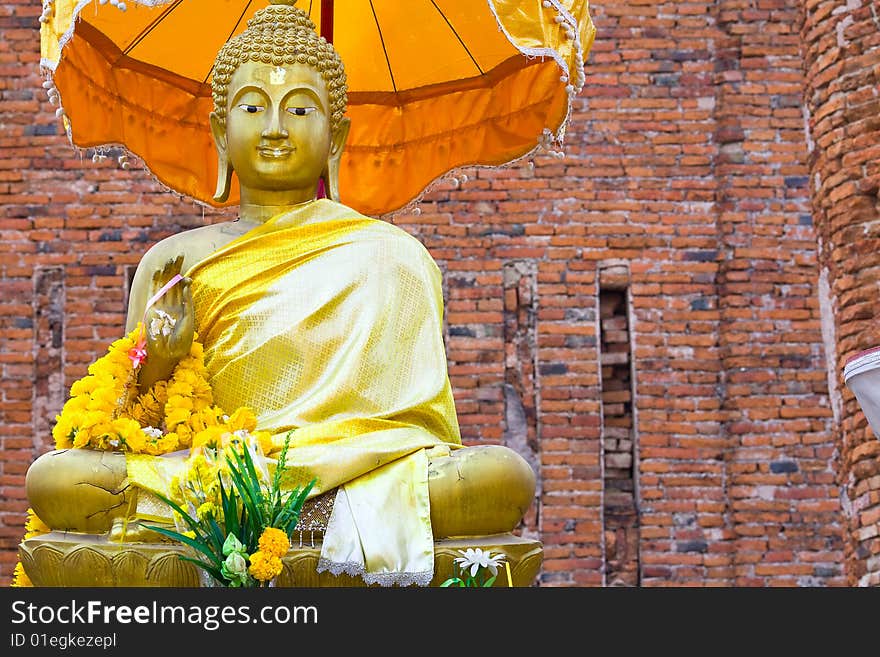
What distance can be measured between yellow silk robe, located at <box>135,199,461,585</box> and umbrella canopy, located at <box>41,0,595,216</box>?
30.6 inches

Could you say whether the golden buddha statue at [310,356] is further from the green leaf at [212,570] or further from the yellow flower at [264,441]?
the green leaf at [212,570]

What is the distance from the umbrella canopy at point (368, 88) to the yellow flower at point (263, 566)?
1869 mm

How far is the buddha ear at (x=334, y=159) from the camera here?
4.85 metres

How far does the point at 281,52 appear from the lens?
4.66 m

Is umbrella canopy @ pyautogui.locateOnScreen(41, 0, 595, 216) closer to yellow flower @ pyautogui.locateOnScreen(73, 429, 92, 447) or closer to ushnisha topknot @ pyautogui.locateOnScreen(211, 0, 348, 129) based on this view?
ushnisha topknot @ pyautogui.locateOnScreen(211, 0, 348, 129)

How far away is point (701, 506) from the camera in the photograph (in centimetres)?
814

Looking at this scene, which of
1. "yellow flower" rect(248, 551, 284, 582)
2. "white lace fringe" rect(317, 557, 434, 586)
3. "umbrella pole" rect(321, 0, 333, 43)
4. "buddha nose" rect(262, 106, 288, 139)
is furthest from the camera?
"umbrella pole" rect(321, 0, 333, 43)

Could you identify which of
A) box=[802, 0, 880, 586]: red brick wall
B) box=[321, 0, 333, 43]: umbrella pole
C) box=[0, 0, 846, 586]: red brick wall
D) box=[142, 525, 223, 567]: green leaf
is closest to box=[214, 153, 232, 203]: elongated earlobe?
box=[321, 0, 333, 43]: umbrella pole

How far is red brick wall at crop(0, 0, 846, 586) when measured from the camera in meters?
8.11

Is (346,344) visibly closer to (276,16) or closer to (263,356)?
(263,356)

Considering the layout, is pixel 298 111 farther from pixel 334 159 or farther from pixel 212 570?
pixel 212 570

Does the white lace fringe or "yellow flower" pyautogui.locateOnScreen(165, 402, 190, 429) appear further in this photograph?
"yellow flower" pyautogui.locateOnScreen(165, 402, 190, 429)

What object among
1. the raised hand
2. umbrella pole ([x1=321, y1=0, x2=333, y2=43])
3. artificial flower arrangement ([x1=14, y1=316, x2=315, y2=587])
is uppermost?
umbrella pole ([x1=321, y1=0, x2=333, y2=43])

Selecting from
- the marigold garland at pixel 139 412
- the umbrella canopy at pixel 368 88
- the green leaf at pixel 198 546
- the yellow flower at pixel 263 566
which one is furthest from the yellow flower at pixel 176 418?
the umbrella canopy at pixel 368 88
